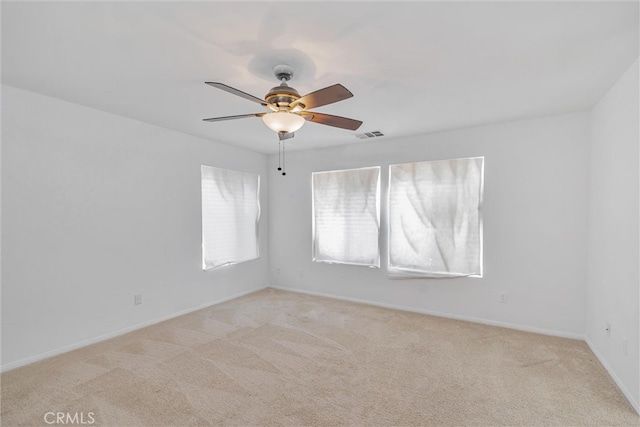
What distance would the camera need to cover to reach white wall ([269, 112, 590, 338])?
3.25 metres

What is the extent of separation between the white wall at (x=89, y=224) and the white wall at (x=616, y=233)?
14.7 feet

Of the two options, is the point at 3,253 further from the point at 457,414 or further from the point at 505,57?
the point at 505,57

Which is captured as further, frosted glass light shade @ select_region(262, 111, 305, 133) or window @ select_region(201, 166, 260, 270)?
window @ select_region(201, 166, 260, 270)

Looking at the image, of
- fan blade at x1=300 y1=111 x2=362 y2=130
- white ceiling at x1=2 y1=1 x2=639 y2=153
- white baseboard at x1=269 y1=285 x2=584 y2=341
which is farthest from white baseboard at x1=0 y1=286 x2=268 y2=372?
fan blade at x1=300 y1=111 x2=362 y2=130

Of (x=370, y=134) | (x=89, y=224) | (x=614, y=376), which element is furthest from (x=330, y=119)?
(x=614, y=376)

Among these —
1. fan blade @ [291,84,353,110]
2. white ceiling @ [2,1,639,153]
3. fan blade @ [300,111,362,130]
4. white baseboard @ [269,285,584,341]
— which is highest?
white ceiling @ [2,1,639,153]

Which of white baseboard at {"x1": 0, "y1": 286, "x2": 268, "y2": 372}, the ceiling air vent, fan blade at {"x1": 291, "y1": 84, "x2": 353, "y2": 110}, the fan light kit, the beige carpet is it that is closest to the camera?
fan blade at {"x1": 291, "y1": 84, "x2": 353, "y2": 110}

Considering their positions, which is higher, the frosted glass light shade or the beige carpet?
the frosted glass light shade

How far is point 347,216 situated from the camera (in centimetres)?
470

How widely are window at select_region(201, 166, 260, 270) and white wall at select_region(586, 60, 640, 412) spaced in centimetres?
444

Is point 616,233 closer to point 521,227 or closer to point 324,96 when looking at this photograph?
point 521,227

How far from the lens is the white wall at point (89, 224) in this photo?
2.62m

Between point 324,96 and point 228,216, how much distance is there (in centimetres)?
323

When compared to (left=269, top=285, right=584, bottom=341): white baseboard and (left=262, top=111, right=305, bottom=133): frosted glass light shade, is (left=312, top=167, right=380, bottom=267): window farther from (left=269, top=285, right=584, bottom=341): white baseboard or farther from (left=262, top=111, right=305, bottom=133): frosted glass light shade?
(left=262, top=111, right=305, bottom=133): frosted glass light shade
